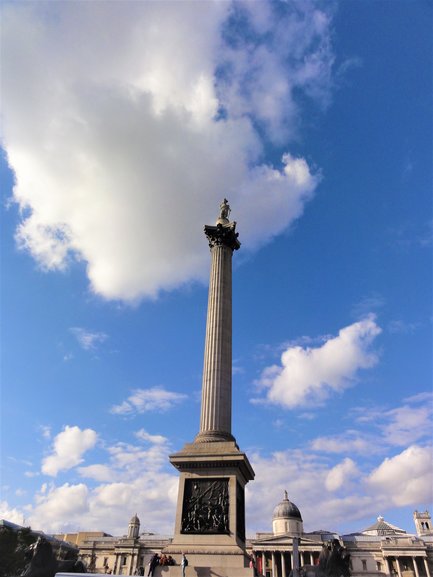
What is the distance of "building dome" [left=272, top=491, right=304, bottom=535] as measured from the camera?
100m

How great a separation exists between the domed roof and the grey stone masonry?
284 ft

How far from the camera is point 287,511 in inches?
4033

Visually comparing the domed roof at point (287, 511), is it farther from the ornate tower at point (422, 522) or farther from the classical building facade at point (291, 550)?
the ornate tower at point (422, 522)

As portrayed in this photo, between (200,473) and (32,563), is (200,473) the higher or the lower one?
the higher one

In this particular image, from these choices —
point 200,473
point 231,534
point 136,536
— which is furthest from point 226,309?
point 136,536

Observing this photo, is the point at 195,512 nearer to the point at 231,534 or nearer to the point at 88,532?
the point at 231,534

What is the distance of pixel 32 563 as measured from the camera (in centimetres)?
2266

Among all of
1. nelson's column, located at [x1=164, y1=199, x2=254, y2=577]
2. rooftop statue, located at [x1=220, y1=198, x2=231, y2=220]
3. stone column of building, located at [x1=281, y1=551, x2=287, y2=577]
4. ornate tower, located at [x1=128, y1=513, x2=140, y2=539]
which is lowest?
nelson's column, located at [x1=164, y1=199, x2=254, y2=577]

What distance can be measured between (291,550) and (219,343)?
247 feet

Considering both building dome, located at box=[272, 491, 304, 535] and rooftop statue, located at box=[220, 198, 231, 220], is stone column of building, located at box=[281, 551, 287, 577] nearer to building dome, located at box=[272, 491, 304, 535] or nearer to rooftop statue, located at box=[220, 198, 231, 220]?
building dome, located at box=[272, 491, 304, 535]

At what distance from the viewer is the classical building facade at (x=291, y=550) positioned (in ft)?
287

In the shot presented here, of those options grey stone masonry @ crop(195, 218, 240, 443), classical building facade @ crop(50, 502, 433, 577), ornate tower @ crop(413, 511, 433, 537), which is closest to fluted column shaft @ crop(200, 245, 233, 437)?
grey stone masonry @ crop(195, 218, 240, 443)

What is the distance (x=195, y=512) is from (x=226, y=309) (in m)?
13.1

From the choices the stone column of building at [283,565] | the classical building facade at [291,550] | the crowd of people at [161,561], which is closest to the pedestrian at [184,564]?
the crowd of people at [161,561]
